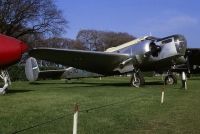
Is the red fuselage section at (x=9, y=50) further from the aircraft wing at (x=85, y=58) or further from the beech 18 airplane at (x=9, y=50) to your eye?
the aircraft wing at (x=85, y=58)

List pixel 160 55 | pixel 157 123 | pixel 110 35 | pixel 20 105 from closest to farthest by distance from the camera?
pixel 157 123 → pixel 20 105 → pixel 160 55 → pixel 110 35

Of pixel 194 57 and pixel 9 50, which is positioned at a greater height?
pixel 194 57

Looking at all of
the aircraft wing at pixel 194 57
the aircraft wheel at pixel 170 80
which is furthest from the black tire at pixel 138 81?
the aircraft wing at pixel 194 57

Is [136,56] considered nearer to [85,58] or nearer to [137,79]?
[137,79]

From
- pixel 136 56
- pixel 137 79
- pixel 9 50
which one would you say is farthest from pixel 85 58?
pixel 9 50

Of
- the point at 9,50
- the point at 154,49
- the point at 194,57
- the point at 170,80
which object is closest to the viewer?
the point at 9,50

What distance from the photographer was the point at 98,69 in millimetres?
26375

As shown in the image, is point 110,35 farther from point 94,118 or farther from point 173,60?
point 94,118

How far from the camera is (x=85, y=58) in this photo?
24.6 m

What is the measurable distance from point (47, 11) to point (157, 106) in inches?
1916

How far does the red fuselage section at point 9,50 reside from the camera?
15.3m

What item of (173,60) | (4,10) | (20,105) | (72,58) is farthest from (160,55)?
(4,10)

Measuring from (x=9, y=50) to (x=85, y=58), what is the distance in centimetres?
955

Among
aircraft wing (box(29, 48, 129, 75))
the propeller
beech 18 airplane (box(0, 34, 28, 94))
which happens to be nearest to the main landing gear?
Answer: aircraft wing (box(29, 48, 129, 75))
